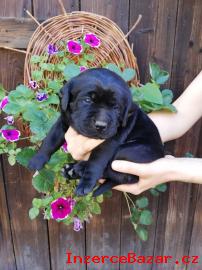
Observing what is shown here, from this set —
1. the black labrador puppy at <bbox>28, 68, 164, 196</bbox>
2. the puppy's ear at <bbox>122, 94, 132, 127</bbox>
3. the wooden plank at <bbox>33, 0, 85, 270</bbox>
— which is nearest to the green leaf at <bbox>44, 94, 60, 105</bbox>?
the black labrador puppy at <bbox>28, 68, 164, 196</bbox>

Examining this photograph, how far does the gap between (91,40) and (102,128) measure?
1.56 ft

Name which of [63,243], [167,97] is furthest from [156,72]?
[63,243]

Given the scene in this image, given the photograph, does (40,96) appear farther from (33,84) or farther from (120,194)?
(120,194)

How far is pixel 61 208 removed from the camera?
4.57 ft

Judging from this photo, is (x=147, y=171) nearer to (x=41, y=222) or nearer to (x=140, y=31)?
(x=140, y=31)

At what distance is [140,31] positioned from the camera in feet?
5.02

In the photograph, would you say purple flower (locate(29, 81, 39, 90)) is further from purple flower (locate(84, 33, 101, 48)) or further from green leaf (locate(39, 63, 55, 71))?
purple flower (locate(84, 33, 101, 48))

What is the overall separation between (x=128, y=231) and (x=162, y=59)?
3.17 ft

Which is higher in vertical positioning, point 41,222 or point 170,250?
point 41,222

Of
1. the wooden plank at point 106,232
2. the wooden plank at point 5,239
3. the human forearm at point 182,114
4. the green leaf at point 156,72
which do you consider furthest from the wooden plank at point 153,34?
the wooden plank at point 5,239

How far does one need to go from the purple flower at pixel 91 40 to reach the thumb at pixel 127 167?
492 millimetres

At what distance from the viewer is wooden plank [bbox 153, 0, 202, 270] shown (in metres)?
1.53

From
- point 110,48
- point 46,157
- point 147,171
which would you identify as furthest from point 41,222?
point 110,48

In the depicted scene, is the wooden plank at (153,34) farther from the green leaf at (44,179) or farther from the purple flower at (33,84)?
the green leaf at (44,179)
